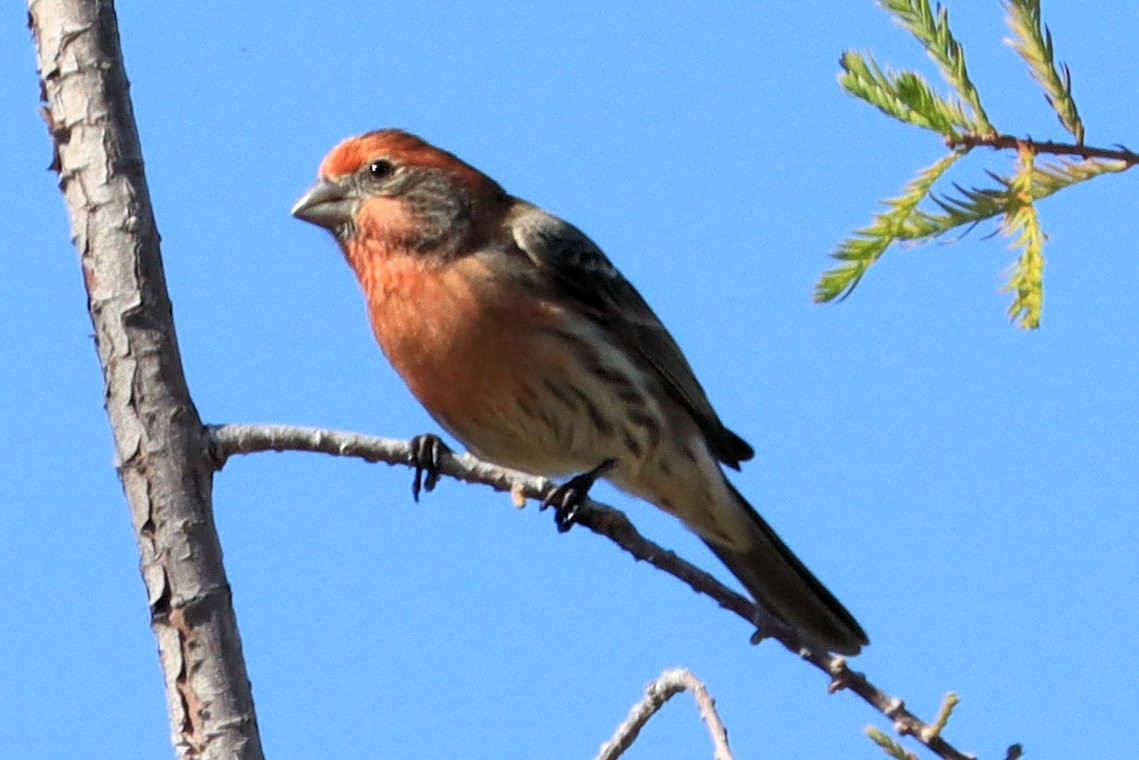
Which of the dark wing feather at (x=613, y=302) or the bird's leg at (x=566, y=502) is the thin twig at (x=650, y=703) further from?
the dark wing feather at (x=613, y=302)

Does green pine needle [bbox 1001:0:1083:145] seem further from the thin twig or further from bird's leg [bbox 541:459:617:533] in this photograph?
bird's leg [bbox 541:459:617:533]

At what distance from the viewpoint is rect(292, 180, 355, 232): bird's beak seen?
6703 millimetres

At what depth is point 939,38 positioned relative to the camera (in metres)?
2.53

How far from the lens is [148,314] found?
3668mm

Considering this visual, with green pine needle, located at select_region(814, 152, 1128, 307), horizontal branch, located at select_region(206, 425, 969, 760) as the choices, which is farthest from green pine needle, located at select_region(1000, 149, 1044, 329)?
horizontal branch, located at select_region(206, 425, 969, 760)

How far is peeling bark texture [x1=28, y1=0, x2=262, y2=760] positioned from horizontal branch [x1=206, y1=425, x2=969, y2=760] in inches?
3.8

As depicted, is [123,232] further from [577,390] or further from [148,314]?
[577,390]

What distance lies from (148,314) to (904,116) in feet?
6.00

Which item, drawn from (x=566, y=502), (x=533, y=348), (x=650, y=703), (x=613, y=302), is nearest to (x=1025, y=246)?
(x=650, y=703)

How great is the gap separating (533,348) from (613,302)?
861 mm

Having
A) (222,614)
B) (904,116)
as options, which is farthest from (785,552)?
(904,116)

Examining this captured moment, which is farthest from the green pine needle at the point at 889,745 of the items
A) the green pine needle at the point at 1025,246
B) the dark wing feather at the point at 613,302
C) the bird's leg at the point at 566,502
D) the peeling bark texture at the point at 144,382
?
the dark wing feather at the point at 613,302

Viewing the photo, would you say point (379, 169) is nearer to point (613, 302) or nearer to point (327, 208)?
point (327, 208)

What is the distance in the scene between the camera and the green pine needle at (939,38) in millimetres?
2494
